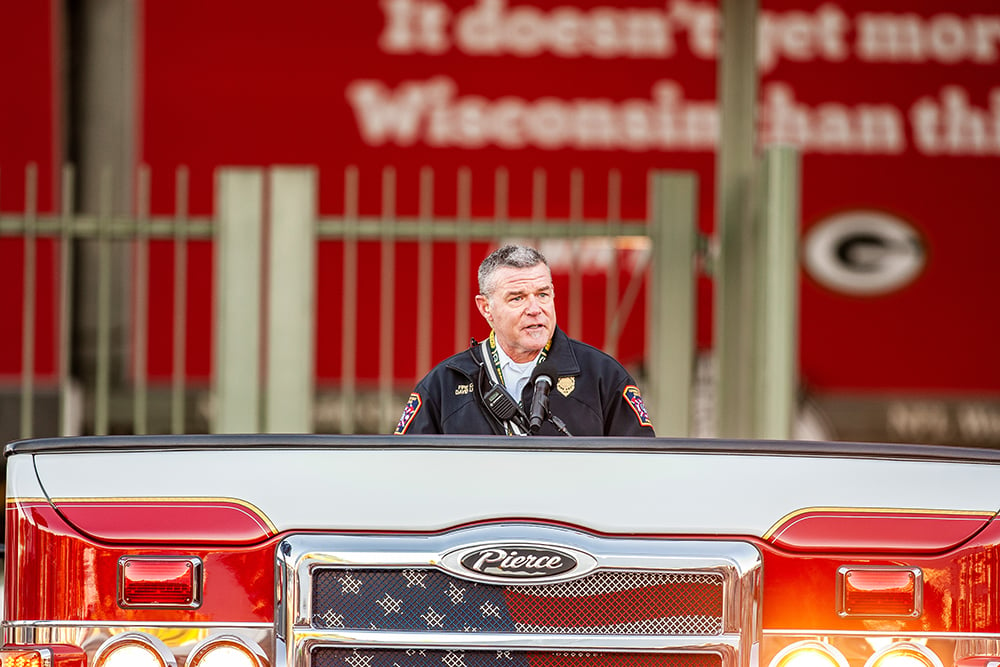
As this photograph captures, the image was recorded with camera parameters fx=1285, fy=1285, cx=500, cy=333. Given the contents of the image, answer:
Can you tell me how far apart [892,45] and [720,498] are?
5.60m

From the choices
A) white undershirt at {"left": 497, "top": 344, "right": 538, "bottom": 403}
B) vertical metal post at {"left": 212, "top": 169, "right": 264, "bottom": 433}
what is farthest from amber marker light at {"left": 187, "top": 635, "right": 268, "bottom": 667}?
vertical metal post at {"left": 212, "top": 169, "right": 264, "bottom": 433}

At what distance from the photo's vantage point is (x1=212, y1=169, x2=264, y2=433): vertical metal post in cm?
521

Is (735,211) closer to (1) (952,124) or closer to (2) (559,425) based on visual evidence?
(1) (952,124)

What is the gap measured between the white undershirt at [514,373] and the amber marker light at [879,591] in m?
1.05

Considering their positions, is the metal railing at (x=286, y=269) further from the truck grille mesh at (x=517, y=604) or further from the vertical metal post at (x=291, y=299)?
the truck grille mesh at (x=517, y=604)

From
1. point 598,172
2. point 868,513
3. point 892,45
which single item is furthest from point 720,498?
point 892,45

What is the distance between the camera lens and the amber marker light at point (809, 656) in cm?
197

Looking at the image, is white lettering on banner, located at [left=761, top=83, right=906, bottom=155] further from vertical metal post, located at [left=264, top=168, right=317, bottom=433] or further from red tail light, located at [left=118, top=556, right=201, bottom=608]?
red tail light, located at [left=118, top=556, right=201, bottom=608]

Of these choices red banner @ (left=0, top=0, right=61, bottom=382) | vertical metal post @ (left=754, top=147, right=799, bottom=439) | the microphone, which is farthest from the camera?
red banner @ (left=0, top=0, right=61, bottom=382)

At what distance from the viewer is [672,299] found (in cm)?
520

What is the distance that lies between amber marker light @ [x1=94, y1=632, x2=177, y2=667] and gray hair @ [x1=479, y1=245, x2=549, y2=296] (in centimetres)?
130

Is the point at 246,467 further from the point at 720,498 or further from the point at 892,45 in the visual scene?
the point at 892,45

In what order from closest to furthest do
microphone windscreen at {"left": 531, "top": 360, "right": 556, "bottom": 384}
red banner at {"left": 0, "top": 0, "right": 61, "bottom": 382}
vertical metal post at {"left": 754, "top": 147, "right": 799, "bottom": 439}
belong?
microphone windscreen at {"left": 531, "top": 360, "right": 556, "bottom": 384}, vertical metal post at {"left": 754, "top": 147, "right": 799, "bottom": 439}, red banner at {"left": 0, "top": 0, "right": 61, "bottom": 382}

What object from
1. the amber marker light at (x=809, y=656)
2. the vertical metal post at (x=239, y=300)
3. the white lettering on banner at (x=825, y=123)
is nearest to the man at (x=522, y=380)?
the amber marker light at (x=809, y=656)
